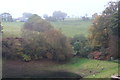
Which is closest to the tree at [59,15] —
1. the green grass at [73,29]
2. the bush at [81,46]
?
the green grass at [73,29]

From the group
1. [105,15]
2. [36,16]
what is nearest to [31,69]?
[105,15]

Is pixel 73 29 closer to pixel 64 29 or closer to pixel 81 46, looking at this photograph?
pixel 64 29

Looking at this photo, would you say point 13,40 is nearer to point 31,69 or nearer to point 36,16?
point 31,69

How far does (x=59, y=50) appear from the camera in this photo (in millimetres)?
41031

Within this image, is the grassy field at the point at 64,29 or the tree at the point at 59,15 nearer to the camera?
the grassy field at the point at 64,29

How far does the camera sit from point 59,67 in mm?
38406

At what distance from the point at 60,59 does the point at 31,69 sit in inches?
214

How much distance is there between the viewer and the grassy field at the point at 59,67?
111ft

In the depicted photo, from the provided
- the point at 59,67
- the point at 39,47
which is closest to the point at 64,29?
the point at 39,47

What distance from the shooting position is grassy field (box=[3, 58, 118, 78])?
33781 mm

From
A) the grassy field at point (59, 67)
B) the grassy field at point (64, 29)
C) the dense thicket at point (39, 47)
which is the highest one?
the grassy field at point (64, 29)

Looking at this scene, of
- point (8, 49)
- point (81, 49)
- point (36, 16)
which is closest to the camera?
point (8, 49)

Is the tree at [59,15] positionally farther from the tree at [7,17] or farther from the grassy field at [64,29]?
the grassy field at [64,29]

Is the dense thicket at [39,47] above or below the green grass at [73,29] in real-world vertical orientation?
below
